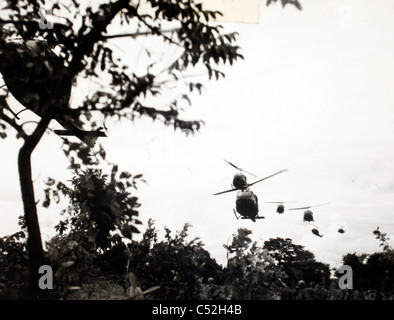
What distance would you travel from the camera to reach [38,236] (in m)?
4.00

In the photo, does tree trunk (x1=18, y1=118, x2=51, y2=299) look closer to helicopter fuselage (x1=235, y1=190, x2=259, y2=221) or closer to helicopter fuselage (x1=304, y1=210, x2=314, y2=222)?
helicopter fuselage (x1=235, y1=190, x2=259, y2=221)

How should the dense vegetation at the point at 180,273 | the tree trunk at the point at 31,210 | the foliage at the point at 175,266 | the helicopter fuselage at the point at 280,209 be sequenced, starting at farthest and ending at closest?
the helicopter fuselage at the point at 280,209
the foliage at the point at 175,266
the dense vegetation at the point at 180,273
the tree trunk at the point at 31,210

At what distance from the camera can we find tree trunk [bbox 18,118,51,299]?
3.88m

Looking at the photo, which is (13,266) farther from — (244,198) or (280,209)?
(280,209)

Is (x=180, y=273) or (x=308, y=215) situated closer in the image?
(x=180, y=273)

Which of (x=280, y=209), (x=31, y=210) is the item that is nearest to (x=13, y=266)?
(x=31, y=210)

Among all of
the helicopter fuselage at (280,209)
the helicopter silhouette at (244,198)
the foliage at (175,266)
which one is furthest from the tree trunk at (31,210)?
the helicopter fuselage at (280,209)

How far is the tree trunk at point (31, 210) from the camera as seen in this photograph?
3885mm

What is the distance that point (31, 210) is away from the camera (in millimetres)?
3947

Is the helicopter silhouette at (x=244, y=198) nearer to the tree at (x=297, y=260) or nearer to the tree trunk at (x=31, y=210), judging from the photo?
the tree trunk at (x=31, y=210)

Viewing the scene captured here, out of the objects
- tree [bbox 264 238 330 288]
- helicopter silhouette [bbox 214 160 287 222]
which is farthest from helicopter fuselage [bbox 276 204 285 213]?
tree [bbox 264 238 330 288]
